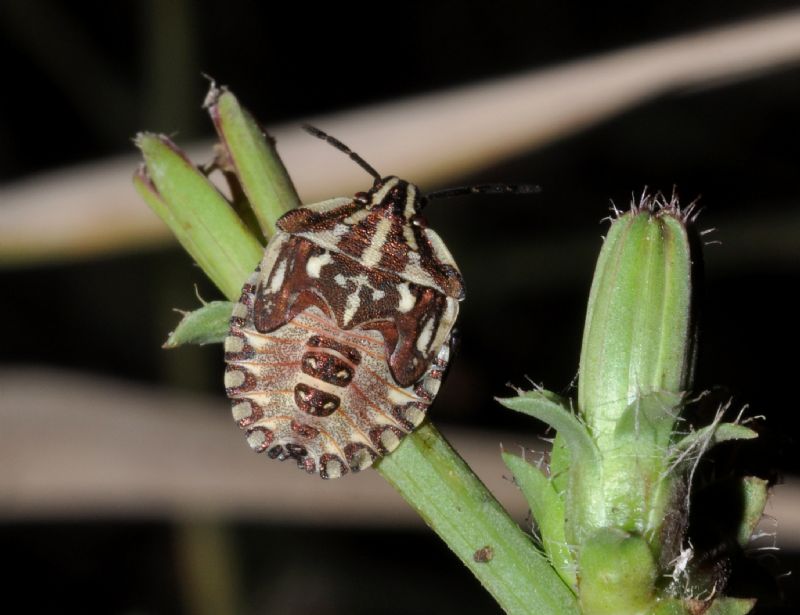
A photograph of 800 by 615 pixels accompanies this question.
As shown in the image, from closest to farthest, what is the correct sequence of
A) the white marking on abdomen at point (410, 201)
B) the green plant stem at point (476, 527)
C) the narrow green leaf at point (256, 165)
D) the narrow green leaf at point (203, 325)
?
the green plant stem at point (476, 527) < the narrow green leaf at point (203, 325) < the narrow green leaf at point (256, 165) < the white marking on abdomen at point (410, 201)

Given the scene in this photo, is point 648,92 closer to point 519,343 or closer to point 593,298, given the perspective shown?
point 519,343

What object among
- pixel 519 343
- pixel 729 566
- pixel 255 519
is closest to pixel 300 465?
pixel 729 566

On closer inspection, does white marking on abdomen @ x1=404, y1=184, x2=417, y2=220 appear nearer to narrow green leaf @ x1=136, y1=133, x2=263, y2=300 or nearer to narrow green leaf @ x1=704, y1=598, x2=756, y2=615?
narrow green leaf @ x1=136, y1=133, x2=263, y2=300

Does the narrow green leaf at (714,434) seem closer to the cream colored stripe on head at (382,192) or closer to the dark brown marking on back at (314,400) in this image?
the dark brown marking on back at (314,400)

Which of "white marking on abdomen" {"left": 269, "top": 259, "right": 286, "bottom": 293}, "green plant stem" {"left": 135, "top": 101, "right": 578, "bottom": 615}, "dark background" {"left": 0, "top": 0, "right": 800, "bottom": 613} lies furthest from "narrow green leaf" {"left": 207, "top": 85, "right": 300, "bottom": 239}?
"dark background" {"left": 0, "top": 0, "right": 800, "bottom": 613}

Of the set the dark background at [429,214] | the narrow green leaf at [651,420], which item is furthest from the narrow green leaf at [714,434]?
the dark background at [429,214]
